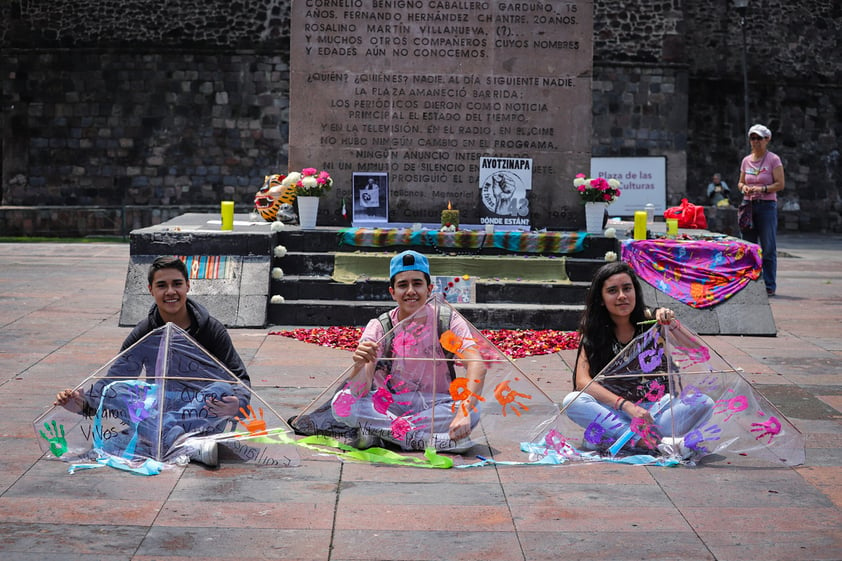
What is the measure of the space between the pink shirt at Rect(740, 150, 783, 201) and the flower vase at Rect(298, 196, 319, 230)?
4654mm

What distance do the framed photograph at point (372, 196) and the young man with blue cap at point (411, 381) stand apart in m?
6.19

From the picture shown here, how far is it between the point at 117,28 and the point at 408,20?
648 inches

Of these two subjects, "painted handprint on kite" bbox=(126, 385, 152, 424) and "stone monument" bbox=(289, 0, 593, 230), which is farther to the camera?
"stone monument" bbox=(289, 0, 593, 230)

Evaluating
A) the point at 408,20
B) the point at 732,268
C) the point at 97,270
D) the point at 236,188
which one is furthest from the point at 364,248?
the point at 236,188

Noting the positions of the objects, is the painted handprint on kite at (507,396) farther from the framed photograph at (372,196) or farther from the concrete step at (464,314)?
the framed photograph at (372,196)

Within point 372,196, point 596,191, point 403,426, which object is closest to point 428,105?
point 372,196

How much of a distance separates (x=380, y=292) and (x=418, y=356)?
4834 mm

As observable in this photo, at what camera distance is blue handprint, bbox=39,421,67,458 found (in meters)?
5.84

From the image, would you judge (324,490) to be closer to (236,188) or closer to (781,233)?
(236,188)

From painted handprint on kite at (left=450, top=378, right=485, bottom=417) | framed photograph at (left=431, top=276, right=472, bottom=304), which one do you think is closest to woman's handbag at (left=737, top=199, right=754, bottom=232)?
framed photograph at (left=431, top=276, right=472, bottom=304)

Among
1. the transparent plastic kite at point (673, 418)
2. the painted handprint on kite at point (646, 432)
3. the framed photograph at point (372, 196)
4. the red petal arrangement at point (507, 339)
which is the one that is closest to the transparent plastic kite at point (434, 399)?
the transparent plastic kite at point (673, 418)

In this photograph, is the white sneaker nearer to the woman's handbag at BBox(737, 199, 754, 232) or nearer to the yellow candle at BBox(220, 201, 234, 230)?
the yellow candle at BBox(220, 201, 234, 230)

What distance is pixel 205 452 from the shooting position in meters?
5.72

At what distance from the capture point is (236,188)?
27.3 m
